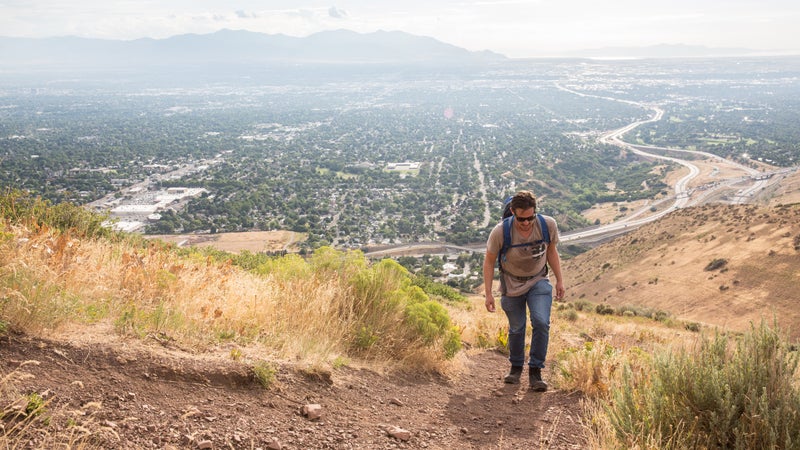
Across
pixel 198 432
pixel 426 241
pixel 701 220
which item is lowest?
pixel 426 241

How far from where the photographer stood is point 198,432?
2674 mm

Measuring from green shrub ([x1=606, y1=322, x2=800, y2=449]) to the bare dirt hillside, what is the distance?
15.5 m

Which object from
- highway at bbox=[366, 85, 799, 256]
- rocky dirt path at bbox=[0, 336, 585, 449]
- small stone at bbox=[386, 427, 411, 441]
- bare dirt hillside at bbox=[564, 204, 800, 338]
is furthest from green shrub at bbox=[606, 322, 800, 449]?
highway at bbox=[366, 85, 799, 256]

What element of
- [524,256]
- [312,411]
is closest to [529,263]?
[524,256]

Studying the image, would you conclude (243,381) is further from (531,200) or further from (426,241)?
(426,241)

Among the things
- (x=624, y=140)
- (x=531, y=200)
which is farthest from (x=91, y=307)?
(x=624, y=140)

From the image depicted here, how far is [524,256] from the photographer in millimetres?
4723

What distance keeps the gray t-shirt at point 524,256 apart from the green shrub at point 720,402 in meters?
1.53

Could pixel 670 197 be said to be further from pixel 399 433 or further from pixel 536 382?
pixel 399 433

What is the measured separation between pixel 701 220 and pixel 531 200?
37836 millimetres

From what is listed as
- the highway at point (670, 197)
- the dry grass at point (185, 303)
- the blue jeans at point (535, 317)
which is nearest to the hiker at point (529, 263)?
the blue jeans at point (535, 317)

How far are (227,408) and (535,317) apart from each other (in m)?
2.74

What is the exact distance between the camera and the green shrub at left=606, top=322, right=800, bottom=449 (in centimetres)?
272

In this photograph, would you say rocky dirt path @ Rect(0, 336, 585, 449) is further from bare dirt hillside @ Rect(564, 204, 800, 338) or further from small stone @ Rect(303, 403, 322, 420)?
bare dirt hillside @ Rect(564, 204, 800, 338)
